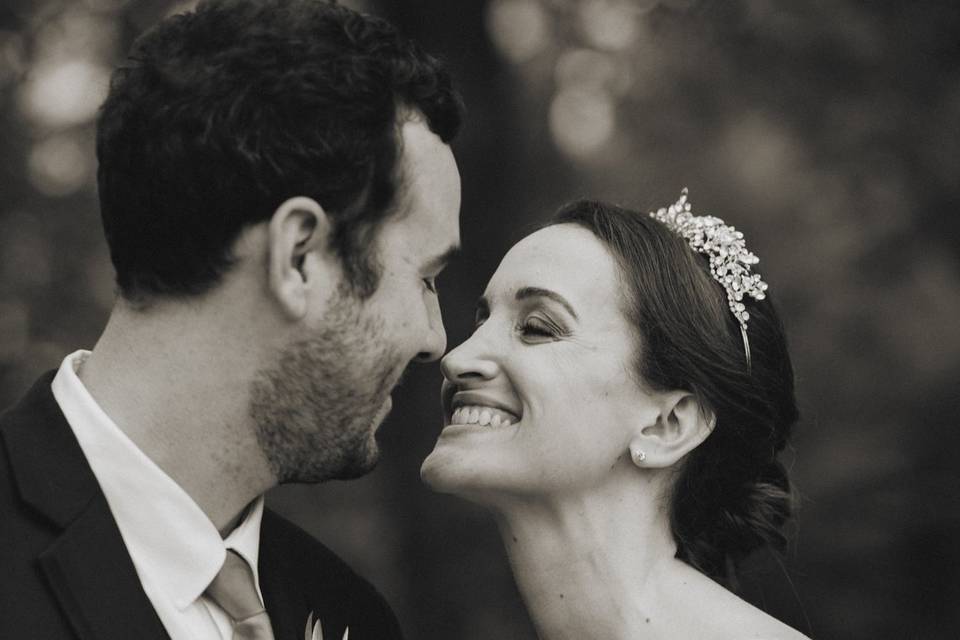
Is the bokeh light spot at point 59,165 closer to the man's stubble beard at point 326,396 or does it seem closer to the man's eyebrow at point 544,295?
the man's eyebrow at point 544,295

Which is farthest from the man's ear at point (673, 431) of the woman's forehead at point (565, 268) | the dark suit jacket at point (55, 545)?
the dark suit jacket at point (55, 545)

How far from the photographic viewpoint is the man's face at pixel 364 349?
3.32 metres

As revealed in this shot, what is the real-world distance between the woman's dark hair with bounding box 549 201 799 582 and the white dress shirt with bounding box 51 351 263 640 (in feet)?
4.92

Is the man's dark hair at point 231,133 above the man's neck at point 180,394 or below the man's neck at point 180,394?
above

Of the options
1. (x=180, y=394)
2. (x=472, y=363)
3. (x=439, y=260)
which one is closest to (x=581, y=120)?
(x=472, y=363)

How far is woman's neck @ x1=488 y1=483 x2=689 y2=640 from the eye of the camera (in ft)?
12.5

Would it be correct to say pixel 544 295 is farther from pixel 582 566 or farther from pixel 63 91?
pixel 63 91

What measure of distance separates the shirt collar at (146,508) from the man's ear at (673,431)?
1.39 metres

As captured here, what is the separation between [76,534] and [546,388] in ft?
4.80

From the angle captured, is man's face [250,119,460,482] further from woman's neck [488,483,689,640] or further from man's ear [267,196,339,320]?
woman's neck [488,483,689,640]

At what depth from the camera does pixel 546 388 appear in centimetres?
380

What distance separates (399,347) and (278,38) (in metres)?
0.90

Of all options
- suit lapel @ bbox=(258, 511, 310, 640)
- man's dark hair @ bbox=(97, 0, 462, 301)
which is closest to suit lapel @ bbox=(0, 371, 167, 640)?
man's dark hair @ bbox=(97, 0, 462, 301)

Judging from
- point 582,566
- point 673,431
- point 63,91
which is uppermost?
point 63,91
